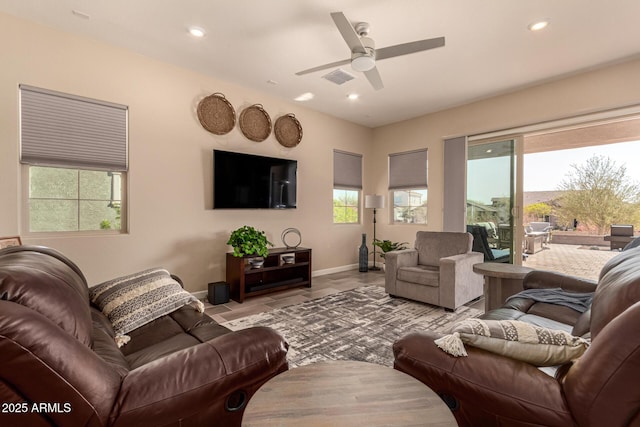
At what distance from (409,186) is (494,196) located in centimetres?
142

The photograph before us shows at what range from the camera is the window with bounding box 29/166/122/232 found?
2.83m

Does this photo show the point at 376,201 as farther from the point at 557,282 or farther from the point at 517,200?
the point at 557,282

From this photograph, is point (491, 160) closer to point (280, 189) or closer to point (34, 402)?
point (280, 189)

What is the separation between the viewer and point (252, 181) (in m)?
4.15

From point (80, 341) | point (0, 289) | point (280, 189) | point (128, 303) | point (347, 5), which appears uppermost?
point (347, 5)

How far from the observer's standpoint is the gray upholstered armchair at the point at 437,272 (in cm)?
328

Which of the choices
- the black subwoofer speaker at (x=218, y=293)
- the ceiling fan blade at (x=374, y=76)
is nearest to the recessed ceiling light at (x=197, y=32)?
the ceiling fan blade at (x=374, y=76)

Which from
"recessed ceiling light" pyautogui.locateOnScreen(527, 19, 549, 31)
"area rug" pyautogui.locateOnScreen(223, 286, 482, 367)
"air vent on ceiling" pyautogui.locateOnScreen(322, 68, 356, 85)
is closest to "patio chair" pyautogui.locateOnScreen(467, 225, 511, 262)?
"area rug" pyautogui.locateOnScreen(223, 286, 482, 367)

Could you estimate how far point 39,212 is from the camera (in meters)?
2.84

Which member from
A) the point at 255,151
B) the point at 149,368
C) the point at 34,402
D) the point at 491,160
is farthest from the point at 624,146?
the point at 34,402

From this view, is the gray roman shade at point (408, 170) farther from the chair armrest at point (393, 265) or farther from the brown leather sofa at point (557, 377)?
the brown leather sofa at point (557, 377)

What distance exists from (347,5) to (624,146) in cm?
429

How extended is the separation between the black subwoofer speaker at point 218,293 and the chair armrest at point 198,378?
2582 millimetres

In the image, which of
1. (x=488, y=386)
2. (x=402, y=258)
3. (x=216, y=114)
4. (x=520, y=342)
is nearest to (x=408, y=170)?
(x=402, y=258)
